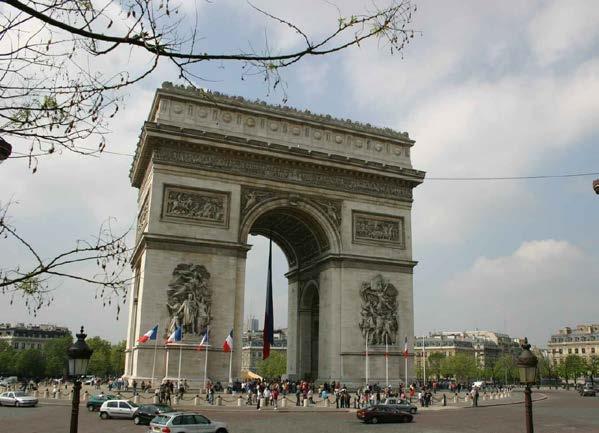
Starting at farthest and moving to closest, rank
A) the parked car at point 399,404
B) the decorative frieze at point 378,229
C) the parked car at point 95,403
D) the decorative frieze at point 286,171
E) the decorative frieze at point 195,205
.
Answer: the decorative frieze at point 378,229 → the decorative frieze at point 286,171 → the decorative frieze at point 195,205 → the parked car at point 95,403 → the parked car at point 399,404

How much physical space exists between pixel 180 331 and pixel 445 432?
52.8 feet

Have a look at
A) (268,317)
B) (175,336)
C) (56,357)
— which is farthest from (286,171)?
(56,357)

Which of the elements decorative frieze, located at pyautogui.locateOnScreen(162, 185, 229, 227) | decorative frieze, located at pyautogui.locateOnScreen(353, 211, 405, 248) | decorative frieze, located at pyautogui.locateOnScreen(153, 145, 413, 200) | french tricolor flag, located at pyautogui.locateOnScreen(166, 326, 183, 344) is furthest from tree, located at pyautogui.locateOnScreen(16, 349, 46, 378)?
decorative frieze, located at pyautogui.locateOnScreen(353, 211, 405, 248)

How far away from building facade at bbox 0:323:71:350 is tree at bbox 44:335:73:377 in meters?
20.6

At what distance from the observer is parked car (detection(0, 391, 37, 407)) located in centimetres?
3067

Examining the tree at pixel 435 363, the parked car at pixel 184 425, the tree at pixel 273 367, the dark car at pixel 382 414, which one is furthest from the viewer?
the tree at pixel 435 363

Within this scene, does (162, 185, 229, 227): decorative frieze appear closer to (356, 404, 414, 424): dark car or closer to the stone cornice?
the stone cornice

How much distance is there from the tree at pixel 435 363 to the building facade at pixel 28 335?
7873 centimetres

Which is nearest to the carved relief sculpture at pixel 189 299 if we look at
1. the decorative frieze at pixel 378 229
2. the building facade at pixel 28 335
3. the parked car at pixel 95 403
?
the parked car at pixel 95 403

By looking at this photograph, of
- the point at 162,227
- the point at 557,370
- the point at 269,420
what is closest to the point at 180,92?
the point at 162,227

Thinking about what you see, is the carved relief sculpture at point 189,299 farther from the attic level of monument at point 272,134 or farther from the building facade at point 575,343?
the building facade at point 575,343

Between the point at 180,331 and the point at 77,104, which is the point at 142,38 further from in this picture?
the point at 180,331

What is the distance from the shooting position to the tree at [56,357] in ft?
328

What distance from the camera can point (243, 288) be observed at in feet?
115
